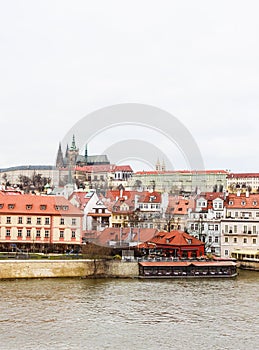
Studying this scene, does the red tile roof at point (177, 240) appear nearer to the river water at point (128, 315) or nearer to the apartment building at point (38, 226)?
the apartment building at point (38, 226)

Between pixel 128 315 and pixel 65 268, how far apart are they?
438 inches

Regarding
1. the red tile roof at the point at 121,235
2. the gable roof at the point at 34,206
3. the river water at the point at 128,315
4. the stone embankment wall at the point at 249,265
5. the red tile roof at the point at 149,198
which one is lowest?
the river water at the point at 128,315

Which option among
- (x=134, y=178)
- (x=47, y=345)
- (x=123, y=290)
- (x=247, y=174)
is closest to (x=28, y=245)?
(x=123, y=290)

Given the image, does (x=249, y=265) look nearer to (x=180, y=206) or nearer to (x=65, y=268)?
(x=180, y=206)

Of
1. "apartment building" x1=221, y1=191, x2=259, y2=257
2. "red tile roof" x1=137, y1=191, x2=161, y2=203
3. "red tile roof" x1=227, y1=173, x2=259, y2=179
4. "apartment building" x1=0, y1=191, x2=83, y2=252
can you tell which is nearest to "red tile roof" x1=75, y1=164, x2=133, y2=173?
"red tile roof" x1=137, y1=191, x2=161, y2=203

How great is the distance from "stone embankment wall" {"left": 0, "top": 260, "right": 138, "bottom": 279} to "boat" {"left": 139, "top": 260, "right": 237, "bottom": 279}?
32.5 inches

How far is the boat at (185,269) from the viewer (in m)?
32.2

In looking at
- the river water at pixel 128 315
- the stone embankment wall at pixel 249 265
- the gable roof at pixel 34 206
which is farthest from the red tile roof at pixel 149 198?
the river water at pixel 128 315

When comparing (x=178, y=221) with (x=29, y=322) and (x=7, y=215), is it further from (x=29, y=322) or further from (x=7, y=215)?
(x=29, y=322)

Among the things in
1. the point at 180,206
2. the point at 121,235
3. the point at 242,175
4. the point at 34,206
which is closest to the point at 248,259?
the point at 121,235

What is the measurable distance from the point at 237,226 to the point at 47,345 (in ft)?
87.1

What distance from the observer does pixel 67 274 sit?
32.0m

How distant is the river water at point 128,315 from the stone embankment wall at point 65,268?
3.78 ft

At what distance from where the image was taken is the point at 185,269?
32.6m
